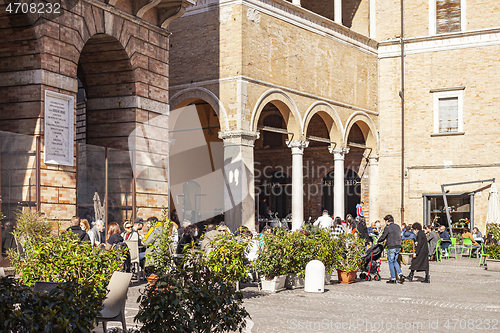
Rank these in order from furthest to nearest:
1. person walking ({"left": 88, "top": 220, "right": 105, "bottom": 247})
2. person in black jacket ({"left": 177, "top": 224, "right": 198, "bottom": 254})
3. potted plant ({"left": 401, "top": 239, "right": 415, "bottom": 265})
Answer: potted plant ({"left": 401, "top": 239, "right": 415, "bottom": 265}) < person walking ({"left": 88, "top": 220, "right": 105, "bottom": 247}) < person in black jacket ({"left": 177, "top": 224, "right": 198, "bottom": 254})

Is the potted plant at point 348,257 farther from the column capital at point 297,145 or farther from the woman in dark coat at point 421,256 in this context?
the column capital at point 297,145

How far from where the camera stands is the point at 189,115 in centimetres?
2273

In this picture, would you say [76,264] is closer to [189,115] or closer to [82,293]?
[82,293]

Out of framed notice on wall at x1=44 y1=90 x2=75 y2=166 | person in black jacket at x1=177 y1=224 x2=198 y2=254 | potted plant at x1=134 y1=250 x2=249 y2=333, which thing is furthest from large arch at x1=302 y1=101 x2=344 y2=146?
potted plant at x1=134 y1=250 x2=249 y2=333

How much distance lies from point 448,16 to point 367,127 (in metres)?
5.36

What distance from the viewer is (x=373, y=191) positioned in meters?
25.8

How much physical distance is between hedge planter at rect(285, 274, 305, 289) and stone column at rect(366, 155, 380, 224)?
14.7m

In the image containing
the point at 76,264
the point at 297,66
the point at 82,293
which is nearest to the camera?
the point at 82,293

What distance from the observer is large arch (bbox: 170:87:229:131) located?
63.2 feet

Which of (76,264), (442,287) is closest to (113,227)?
(76,264)

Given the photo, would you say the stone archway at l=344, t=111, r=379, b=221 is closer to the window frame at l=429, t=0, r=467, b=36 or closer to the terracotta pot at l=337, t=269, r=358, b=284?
the window frame at l=429, t=0, r=467, b=36

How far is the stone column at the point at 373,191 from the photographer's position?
25.7m

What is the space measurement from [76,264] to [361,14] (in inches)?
845

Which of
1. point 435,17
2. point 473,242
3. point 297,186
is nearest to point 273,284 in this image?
point 297,186
